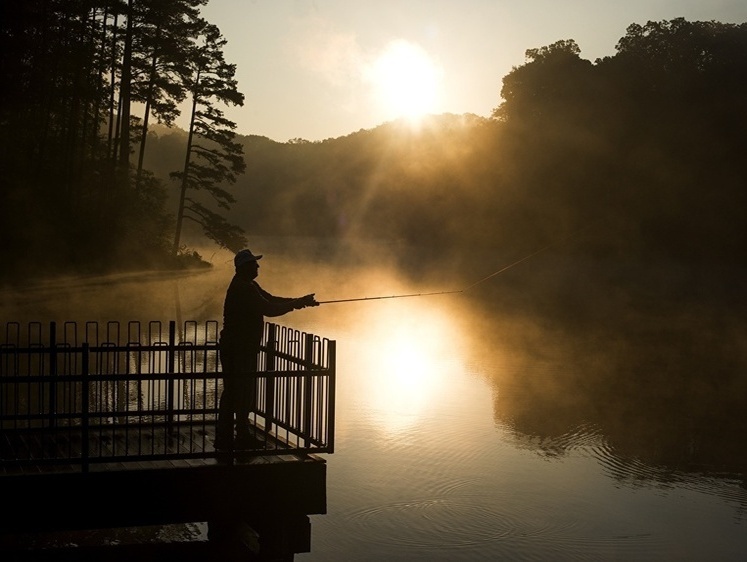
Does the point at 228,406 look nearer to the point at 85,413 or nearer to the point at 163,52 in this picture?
the point at 85,413

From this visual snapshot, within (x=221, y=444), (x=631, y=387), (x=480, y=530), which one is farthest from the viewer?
(x=631, y=387)

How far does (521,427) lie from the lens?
688 inches

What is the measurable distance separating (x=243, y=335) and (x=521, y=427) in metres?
8.35

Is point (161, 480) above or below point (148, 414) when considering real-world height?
below

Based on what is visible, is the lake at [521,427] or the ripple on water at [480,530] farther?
the lake at [521,427]

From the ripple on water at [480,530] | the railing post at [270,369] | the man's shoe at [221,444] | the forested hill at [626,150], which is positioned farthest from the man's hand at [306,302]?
the forested hill at [626,150]

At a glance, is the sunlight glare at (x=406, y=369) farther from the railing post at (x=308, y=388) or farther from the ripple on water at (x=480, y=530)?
the railing post at (x=308, y=388)

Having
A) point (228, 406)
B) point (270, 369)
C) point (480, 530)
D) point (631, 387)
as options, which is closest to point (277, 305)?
point (270, 369)

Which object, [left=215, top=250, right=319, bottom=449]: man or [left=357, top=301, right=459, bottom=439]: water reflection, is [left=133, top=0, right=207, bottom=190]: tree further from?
[left=215, top=250, right=319, bottom=449]: man

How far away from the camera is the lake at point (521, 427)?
37.3 ft

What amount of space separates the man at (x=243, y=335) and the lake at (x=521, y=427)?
1637 mm

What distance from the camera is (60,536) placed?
1059 cm

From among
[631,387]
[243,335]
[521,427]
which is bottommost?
[521,427]

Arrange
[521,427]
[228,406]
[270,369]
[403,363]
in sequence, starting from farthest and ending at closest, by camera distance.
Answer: [403,363] → [521,427] → [270,369] → [228,406]
